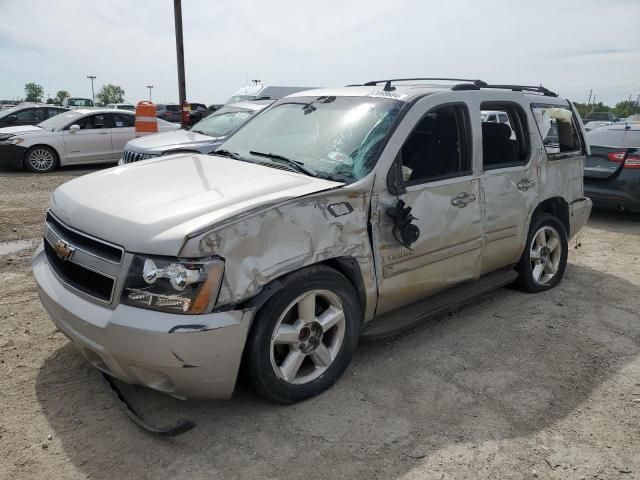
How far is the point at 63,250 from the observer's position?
290cm

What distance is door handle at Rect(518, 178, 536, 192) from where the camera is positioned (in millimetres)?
4371

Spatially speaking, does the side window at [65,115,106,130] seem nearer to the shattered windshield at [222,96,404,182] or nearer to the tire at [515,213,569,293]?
the shattered windshield at [222,96,404,182]

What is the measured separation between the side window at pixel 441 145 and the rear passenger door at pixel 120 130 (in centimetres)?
1047

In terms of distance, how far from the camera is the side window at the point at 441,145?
3.66m

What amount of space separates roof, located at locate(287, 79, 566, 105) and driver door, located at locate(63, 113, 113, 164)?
9.29 m

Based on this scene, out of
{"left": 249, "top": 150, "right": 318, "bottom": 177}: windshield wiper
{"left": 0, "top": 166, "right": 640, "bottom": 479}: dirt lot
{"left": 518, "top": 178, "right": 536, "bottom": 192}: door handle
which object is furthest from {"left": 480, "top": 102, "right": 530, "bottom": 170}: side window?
{"left": 249, "top": 150, "right": 318, "bottom": 177}: windshield wiper

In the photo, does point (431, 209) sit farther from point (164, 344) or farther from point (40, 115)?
point (40, 115)

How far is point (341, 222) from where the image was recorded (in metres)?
3.07

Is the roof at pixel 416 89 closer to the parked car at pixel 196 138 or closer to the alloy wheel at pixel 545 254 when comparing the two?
the alloy wheel at pixel 545 254

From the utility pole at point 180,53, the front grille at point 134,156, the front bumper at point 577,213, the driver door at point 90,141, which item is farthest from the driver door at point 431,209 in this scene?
the utility pole at point 180,53

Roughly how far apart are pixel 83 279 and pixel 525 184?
3.46 meters

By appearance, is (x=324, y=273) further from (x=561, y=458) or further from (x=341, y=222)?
(x=561, y=458)

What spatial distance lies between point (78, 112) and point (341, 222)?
37.3ft

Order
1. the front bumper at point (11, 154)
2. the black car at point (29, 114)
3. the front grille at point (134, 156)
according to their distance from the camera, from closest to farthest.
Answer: the front grille at point (134, 156) < the front bumper at point (11, 154) < the black car at point (29, 114)
